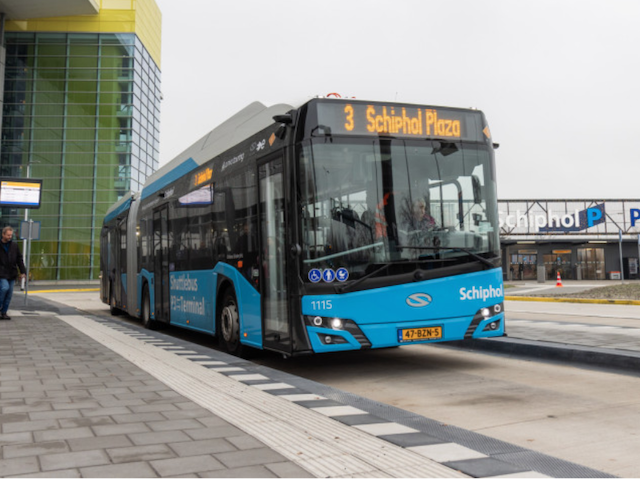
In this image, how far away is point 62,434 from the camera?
400 centimetres

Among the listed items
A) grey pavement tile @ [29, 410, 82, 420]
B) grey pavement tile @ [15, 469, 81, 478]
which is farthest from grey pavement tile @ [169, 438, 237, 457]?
grey pavement tile @ [29, 410, 82, 420]

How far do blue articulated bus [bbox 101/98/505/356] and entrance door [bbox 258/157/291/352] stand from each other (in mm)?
22

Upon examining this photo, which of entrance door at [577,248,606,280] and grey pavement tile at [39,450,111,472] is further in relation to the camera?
entrance door at [577,248,606,280]

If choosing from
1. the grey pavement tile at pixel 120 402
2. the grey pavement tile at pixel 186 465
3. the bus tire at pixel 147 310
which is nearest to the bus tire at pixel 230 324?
the grey pavement tile at pixel 120 402

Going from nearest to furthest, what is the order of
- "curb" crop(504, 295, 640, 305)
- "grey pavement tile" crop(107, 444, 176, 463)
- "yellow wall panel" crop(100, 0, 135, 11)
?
"grey pavement tile" crop(107, 444, 176, 463) → "curb" crop(504, 295, 640, 305) → "yellow wall panel" crop(100, 0, 135, 11)

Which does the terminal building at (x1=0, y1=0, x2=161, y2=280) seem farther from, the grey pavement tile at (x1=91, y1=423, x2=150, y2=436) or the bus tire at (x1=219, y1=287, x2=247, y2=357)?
the grey pavement tile at (x1=91, y1=423, x2=150, y2=436)

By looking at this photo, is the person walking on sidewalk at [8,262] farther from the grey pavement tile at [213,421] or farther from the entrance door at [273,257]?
the grey pavement tile at [213,421]

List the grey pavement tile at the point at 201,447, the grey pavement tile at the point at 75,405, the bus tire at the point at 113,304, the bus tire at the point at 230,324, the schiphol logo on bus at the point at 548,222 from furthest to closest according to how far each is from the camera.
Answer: the schiphol logo on bus at the point at 548,222 < the bus tire at the point at 113,304 < the bus tire at the point at 230,324 < the grey pavement tile at the point at 75,405 < the grey pavement tile at the point at 201,447

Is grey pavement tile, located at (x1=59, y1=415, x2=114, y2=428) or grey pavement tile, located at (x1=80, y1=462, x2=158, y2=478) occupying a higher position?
grey pavement tile, located at (x1=59, y1=415, x2=114, y2=428)

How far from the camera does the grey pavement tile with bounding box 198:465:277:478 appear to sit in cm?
315

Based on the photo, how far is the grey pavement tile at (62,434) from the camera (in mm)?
3895

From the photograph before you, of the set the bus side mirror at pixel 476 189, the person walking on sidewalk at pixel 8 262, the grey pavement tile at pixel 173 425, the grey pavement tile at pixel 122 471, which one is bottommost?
the grey pavement tile at pixel 122 471

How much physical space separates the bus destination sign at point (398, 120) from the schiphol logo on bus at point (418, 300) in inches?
71.5

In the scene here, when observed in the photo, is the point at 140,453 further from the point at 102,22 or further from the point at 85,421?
the point at 102,22
